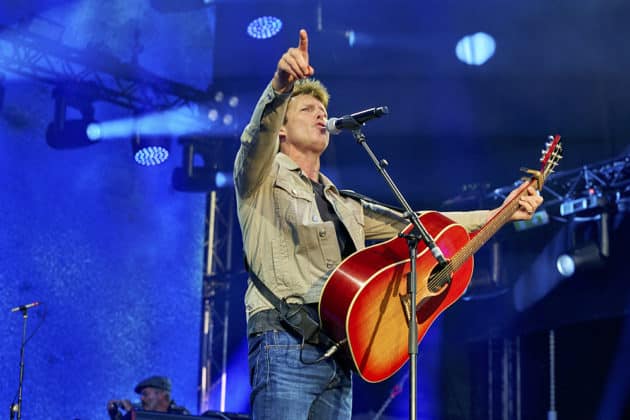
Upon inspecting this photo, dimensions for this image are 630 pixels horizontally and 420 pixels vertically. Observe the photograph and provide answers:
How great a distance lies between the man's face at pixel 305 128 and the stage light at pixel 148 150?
16.1 ft

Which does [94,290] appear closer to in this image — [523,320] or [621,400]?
[523,320]

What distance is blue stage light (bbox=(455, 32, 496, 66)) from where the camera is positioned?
8320mm

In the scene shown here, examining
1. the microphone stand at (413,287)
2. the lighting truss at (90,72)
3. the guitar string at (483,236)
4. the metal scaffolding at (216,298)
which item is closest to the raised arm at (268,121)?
the microphone stand at (413,287)

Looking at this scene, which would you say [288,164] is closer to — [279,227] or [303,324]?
[279,227]

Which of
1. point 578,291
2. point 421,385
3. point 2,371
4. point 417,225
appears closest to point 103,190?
point 2,371

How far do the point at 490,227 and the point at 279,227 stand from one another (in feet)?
3.08

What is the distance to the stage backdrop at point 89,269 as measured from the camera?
761 cm

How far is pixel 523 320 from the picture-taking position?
7.94m

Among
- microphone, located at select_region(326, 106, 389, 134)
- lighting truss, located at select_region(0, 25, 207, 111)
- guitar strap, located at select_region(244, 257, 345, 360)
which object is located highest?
lighting truss, located at select_region(0, 25, 207, 111)

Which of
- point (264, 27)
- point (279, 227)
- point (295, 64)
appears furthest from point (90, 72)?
point (295, 64)

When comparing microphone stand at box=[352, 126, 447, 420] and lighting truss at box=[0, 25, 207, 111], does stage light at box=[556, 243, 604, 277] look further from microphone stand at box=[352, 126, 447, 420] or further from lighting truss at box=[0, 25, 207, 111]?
microphone stand at box=[352, 126, 447, 420]

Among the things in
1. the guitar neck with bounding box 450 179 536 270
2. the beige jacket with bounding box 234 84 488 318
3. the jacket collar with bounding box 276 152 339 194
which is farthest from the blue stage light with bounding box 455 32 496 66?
the beige jacket with bounding box 234 84 488 318

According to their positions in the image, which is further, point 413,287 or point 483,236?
point 483,236

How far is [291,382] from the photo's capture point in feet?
9.29
